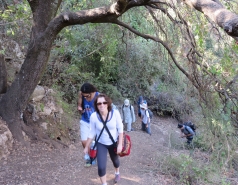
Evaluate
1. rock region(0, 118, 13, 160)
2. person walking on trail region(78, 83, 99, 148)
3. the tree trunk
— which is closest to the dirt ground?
rock region(0, 118, 13, 160)

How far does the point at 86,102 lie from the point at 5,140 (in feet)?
7.45

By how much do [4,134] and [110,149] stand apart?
115 inches

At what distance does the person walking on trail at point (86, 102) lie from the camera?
192 inches

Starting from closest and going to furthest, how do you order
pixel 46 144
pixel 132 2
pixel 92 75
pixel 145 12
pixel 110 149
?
pixel 110 149
pixel 132 2
pixel 46 144
pixel 145 12
pixel 92 75

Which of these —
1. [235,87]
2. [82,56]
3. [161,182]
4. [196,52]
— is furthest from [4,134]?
[82,56]

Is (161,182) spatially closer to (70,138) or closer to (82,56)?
(70,138)

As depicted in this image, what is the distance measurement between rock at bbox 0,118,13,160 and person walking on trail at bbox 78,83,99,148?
1.88 metres

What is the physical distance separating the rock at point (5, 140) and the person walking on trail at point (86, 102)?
6.16ft

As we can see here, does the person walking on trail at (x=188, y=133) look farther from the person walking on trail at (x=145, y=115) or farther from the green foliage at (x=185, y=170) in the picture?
the green foliage at (x=185, y=170)

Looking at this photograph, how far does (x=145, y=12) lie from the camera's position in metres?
8.02

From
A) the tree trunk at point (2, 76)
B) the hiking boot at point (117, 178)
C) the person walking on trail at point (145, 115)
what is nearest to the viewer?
the hiking boot at point (117, 178)

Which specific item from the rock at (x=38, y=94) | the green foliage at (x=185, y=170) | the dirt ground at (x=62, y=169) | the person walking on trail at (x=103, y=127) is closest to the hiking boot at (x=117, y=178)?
the dirt ground at (x=62, y=169)

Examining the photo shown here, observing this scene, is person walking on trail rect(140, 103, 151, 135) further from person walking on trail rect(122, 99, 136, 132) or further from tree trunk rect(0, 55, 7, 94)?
tree trunk rect(0, 55, 7, 94)

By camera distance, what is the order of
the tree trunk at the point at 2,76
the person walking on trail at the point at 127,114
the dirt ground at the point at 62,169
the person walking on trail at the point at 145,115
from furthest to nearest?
the person walking on trail at the point at 145,115 → the person walking on trail at the point at 127,114 → the tree trunk at the point at 2,76 → the dirt ground at the point at 62,169
